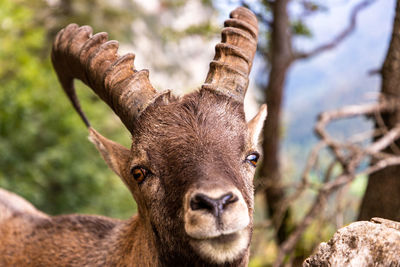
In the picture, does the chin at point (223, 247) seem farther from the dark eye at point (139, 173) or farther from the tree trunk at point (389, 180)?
the tree trunk at point (389, 180)

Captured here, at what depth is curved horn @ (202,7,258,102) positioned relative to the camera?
367 cm

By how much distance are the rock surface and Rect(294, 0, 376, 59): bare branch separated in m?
7.49

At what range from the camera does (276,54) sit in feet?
31.1

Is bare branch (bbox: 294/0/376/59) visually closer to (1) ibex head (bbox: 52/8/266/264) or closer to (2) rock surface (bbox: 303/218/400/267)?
(1) ibex head (bbox: 52/8/266/264)

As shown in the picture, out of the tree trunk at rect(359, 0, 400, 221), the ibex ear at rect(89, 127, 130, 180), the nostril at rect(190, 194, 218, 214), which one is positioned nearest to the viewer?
the nostril at rect(190, 194, 218, 214)

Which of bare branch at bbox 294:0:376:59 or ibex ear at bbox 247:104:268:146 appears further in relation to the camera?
bare branch at bbox 294:0:376:59

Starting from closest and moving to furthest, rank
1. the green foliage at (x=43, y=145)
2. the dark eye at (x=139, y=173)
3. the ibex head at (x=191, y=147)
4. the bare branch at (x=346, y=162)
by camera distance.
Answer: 1. the ibex head at (x=191, y=147)
2. the dark eye at (x=139, y=173)
3. the bare branch at (x=346, y=162)
4. the green foliage at (x=43, y=145)

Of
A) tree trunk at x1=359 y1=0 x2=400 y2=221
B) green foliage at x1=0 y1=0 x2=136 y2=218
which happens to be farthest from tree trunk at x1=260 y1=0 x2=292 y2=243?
green foliage at x1=0 y1=0 x2=136 y2=218

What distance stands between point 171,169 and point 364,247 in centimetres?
144

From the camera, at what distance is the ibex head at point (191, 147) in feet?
8.94

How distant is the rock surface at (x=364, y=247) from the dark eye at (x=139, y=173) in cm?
148

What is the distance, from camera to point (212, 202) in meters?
2.61

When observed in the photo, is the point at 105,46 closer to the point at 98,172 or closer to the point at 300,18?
the point at 300,18

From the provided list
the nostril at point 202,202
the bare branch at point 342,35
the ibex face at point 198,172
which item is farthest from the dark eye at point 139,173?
the bare branch at point 342,35
